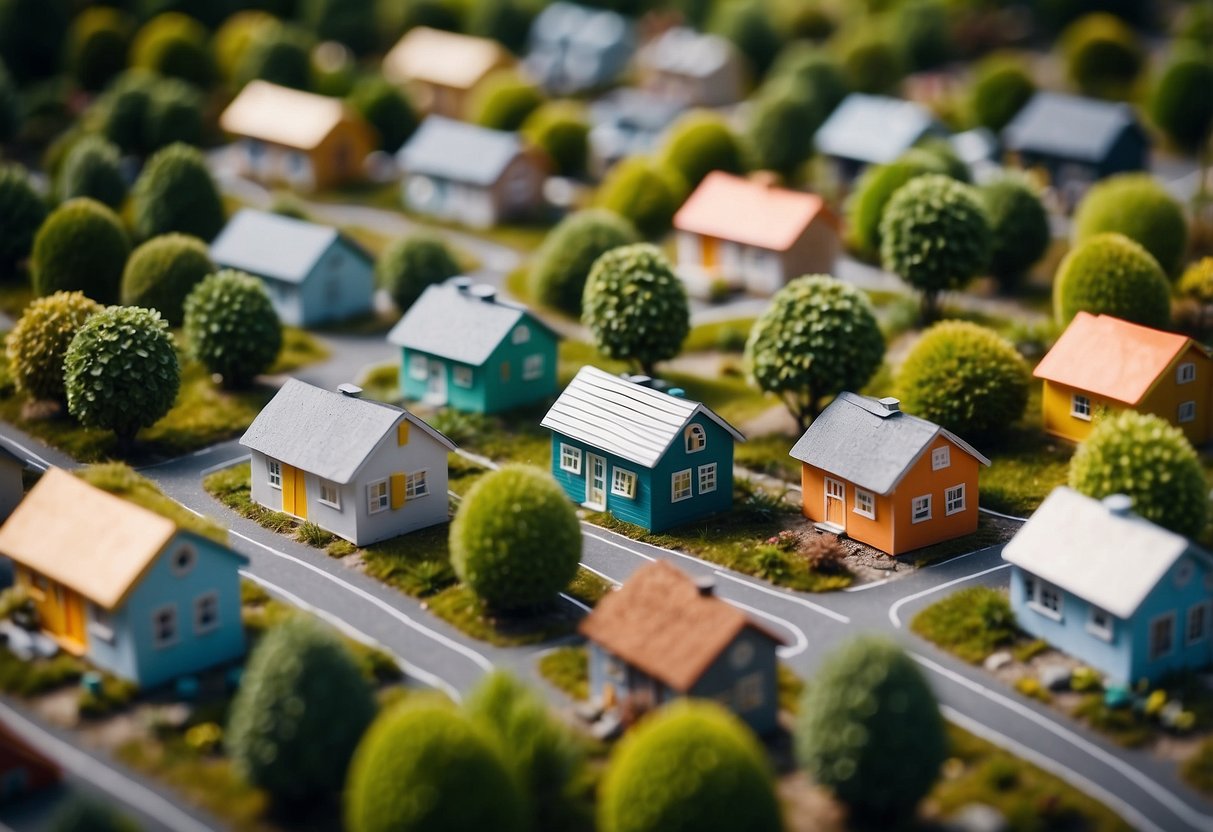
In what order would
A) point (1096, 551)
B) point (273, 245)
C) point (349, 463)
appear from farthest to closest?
point (273, 245)
point (349, 463)
point (1096, 551)

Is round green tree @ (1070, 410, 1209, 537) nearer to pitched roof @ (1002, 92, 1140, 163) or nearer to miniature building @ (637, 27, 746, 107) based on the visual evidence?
pitched roof @ (1002, 92, 1140, 163)

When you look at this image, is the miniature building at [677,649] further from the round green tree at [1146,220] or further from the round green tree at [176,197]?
the round green tree at [176,197]

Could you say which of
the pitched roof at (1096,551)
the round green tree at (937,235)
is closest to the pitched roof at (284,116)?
the round green tree at (937,235)

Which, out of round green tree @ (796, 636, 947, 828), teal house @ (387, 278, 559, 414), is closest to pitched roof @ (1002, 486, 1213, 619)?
round green tree @ (796, 636, 947, 828)

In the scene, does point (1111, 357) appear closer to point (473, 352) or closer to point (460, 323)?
point (473, 352)

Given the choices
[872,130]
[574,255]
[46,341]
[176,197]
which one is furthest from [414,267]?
[872,130]

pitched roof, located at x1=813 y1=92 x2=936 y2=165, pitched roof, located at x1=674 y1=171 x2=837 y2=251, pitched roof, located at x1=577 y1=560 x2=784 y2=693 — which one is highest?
pitched roof, located at x1=813 y1=92 x2=936 y2=165
